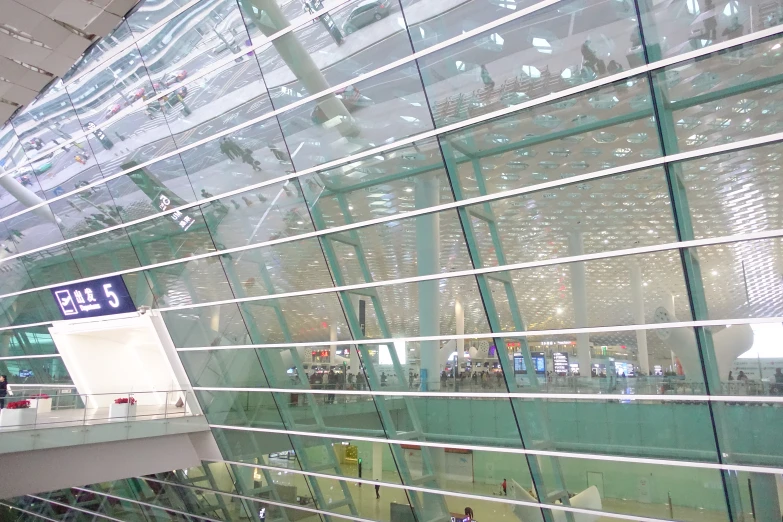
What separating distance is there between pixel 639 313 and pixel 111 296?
14078mm

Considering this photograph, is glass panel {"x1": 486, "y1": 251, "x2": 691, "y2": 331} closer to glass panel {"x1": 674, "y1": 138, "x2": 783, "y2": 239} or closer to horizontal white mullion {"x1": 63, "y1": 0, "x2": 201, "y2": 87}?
glass panel {"x1": 674, "y1": 138, "x2": 783, "y2": 239}

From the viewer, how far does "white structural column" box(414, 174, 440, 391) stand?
10.9 meters

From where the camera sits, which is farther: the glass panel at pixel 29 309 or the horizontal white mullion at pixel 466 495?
the glass panel at pixel 29 309

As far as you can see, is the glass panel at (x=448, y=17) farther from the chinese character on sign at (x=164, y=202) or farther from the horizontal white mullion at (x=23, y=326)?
the horizontal white mullion at (x=23, y=326)

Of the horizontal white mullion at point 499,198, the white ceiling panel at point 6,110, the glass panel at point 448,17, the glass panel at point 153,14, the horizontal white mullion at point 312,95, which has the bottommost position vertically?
the horizontal white mullion at point 499,198

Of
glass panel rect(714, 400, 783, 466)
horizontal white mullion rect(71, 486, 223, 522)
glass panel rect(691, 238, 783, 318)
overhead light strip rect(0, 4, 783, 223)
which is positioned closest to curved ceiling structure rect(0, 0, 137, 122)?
overhead light strip rect(0, 4, 783, 223)

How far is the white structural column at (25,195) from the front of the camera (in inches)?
714

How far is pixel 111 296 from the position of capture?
1712 centimetres

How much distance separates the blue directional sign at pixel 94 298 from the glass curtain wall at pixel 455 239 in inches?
15.8

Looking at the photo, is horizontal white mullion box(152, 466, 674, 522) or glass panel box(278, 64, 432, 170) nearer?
horizontal white mullion box(152, 466, 674, 522)

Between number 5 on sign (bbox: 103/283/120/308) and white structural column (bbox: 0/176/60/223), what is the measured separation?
285 centimetres

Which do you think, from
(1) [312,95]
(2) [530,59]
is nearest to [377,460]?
(1) [312,95]

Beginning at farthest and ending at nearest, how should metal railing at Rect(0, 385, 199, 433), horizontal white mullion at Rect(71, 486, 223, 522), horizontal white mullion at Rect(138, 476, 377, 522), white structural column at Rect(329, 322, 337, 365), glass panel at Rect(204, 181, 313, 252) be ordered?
1. horizontal white mullion at Rect(71, 486, 223, 522)
2. horizontal white mullion at Rect(138, 476, 377, 522)
3. metal railing at Rect(0, 385, 199, 433)
4. white structural column at Rect(329, 322, 337, 365)
5. glass panel at Rect(204, 181, 313, 252)

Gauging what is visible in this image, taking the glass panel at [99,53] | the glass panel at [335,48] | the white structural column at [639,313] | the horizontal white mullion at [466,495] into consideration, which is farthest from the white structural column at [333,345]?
the glass panel at [99,53]
